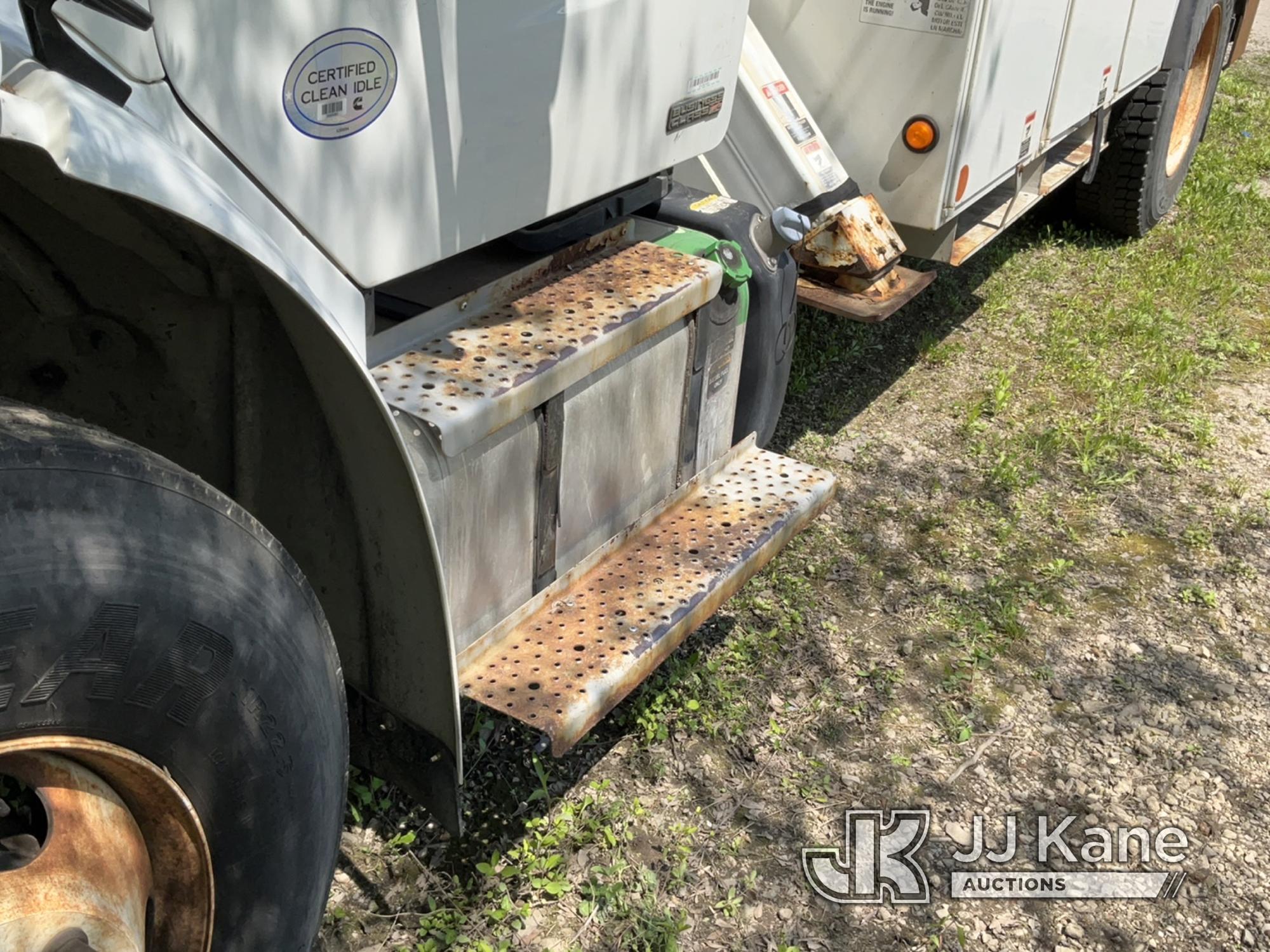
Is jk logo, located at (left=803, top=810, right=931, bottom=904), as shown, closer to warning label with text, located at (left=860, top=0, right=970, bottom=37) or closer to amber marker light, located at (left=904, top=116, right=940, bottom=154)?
amber marker light, located at (left=904, top=116, right=940, bottom=154)

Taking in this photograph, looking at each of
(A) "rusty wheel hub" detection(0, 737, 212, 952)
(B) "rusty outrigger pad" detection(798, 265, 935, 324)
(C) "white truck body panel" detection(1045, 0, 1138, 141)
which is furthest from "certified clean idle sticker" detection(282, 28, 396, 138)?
(C) "white truck body panel" detection(1045, 0, 1138, 141)

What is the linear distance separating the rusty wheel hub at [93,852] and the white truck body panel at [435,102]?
828 millimetres

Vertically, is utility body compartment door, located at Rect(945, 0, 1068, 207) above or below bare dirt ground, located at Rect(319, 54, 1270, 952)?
above

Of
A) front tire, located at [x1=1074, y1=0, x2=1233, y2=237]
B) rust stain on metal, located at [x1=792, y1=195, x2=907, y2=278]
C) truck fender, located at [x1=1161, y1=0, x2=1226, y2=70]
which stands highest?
truck fender, located at [x1=1161, y1=0, x2=1226, y2=70]

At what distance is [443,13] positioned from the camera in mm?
1902

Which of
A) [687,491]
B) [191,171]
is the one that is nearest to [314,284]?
[191,171]

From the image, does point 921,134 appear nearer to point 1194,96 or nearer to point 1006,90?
point 1006,90

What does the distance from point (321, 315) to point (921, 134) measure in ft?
8.30

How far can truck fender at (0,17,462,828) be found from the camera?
4.17 ft

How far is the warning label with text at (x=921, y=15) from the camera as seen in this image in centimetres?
347

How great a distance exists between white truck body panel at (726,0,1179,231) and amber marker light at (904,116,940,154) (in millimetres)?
15

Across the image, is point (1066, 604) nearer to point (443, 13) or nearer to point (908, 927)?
point (908, 927)

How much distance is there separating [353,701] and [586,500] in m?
0.61

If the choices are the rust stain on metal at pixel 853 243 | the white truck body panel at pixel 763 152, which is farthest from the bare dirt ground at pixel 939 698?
the white truck body panel at pixel 763 152
